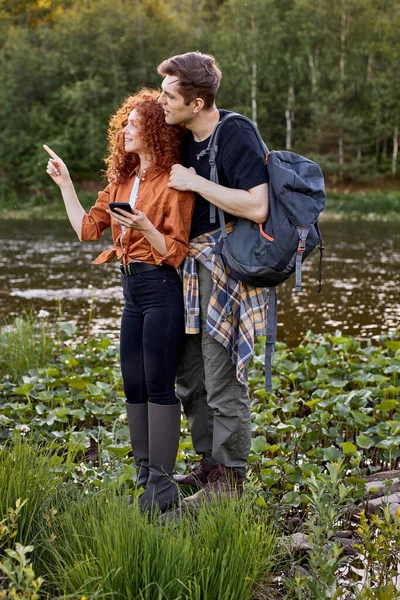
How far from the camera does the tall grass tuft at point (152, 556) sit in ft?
7.18

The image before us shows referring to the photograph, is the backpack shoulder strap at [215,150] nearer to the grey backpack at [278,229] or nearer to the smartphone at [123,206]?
the grey backpack at [278,229]

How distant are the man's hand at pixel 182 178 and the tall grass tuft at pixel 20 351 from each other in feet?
8.87

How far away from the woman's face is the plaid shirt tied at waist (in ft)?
1.39

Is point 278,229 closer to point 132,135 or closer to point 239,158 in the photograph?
point 239,158

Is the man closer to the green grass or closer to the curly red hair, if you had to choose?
the curly red hair

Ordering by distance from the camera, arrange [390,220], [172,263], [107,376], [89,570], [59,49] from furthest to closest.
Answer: [59,49] < [390,220] < [107,376] < [172,263] < [89,570]

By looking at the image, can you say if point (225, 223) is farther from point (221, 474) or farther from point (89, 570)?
point (89, 570)

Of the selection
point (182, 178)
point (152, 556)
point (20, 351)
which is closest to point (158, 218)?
point (182, 178)

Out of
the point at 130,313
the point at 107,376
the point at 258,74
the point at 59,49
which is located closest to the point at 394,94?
the point at 258,74

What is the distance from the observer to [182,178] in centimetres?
295

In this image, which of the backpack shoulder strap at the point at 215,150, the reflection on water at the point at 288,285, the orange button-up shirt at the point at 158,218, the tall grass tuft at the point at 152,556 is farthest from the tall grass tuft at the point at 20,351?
the tall grass tuft at the point at 152,556

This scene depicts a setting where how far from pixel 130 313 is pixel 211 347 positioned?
36 centimetres

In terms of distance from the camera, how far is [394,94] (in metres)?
31.1

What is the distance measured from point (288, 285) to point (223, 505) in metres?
9.09
